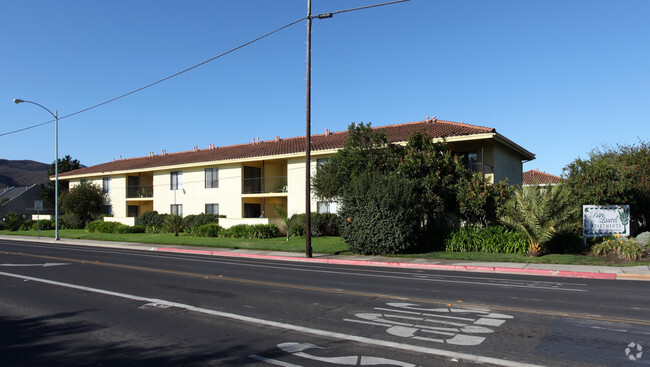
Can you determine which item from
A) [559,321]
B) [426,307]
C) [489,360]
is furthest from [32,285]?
[559,321]

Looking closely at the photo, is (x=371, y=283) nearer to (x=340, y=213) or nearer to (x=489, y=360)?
(x=489, y=360)

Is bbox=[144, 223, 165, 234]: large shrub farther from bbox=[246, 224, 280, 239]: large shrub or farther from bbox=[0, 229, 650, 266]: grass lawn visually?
bbox=[246, 224, 280, 239]: large shrub

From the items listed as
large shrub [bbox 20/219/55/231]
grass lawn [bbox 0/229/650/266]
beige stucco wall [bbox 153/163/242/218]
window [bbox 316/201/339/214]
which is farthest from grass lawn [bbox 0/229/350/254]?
large shrub [bbox 20/219/55/231]

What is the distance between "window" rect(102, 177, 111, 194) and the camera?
46500mm

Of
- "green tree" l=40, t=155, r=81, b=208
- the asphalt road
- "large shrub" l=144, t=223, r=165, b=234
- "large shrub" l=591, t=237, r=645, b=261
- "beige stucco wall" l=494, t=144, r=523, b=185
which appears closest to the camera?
the asphalt road

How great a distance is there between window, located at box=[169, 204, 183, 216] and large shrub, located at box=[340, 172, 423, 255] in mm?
22248

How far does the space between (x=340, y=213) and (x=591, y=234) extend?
1091 centimetres

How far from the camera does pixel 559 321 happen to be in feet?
24.9

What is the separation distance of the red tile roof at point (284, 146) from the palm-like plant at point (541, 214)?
5666 mm

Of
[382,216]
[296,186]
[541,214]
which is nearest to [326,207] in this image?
[296,186]

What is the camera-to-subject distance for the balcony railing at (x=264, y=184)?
34.7 metres

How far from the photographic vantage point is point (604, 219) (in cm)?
1947

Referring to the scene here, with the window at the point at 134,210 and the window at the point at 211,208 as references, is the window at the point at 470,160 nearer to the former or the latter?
the window at the point at 211,208

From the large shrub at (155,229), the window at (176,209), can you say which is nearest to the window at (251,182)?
the window at (176,209)
